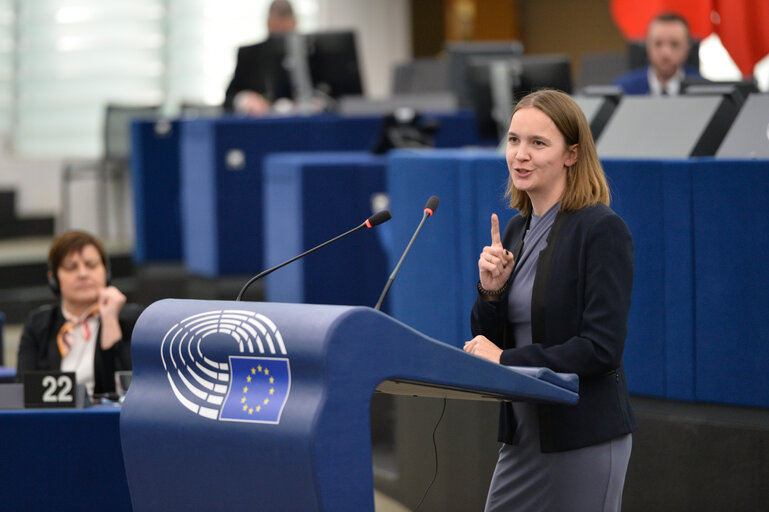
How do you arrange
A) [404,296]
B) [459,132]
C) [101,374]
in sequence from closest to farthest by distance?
[101,374] < [404,296] < [459,132]

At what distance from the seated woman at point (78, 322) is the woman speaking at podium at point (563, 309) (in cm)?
171

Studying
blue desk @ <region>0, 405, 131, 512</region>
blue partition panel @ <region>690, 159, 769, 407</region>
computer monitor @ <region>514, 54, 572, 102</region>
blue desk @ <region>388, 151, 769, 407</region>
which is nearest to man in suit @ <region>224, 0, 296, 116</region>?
computer monitor @ <region>514, 54, 572, 102</region>

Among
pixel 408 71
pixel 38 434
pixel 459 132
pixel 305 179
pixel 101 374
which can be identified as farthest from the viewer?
pixel 408 71

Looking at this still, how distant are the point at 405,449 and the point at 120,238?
6.40 m

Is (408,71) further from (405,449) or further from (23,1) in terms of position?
(405,449)

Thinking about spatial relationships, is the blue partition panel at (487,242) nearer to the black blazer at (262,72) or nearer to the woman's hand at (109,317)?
the woman's hand at (109,317)

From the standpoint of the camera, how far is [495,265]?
2.36 metres

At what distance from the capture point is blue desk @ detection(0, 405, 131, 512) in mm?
2914

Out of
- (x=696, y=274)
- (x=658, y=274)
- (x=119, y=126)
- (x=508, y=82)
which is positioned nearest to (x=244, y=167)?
(x=508, y=82)

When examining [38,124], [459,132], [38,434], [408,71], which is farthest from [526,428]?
[38,124]

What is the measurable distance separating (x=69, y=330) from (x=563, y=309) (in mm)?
2058

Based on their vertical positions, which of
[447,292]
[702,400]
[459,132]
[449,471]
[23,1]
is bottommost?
[449,471]

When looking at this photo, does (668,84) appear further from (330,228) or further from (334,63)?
(334,63)

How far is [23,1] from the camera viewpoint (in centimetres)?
1076
